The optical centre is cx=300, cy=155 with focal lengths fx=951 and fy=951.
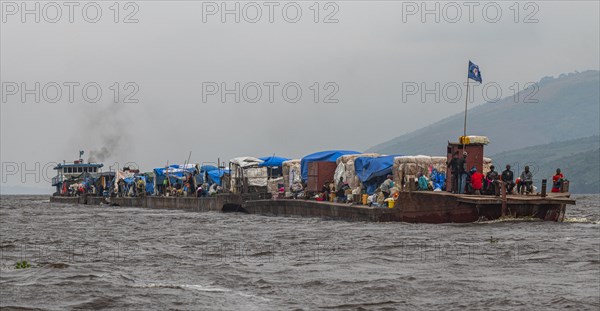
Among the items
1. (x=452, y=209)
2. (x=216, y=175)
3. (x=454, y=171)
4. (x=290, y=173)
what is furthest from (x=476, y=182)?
(x=216, y=175)

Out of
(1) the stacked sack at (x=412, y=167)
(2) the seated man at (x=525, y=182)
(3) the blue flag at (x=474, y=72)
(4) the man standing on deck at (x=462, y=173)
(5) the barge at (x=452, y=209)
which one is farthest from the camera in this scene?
(1) the stacked sack at (x=412, y=167)

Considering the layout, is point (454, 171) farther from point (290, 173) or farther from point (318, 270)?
point (290, 173)

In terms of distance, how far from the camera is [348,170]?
4894cm

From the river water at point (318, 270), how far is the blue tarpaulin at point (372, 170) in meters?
10.9

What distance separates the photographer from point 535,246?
25.6 meters

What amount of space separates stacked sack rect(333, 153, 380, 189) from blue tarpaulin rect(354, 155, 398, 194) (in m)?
0.58

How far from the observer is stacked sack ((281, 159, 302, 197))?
187ft

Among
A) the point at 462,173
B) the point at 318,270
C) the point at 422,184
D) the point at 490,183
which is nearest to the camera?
the point at 318,270

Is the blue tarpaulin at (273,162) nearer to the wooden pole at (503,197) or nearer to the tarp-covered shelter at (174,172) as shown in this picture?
the tarp-covered shelter at (174,172)

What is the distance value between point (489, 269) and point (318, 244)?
8404 millimetres

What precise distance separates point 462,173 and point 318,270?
15.9 meters

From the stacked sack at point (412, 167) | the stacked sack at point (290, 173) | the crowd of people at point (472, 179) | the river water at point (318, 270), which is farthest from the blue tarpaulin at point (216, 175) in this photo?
the river water at point (318, 270)

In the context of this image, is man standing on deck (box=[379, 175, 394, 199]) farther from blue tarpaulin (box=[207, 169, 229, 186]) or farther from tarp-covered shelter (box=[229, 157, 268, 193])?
blue tarpaulin (box=[207, 169, 229, 186])

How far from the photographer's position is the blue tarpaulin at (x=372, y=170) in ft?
147
